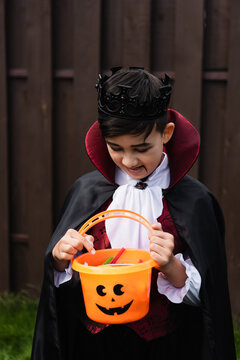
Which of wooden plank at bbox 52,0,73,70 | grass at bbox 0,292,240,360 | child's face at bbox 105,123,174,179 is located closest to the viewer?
child's face at bbox 105,123,174,179

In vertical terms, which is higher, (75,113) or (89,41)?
(89,41)

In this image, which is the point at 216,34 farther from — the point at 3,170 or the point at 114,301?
the point at 114,301

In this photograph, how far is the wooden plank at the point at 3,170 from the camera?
3.73 metres

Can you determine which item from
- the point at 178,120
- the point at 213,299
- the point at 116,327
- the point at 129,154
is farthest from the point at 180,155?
the point at 116,327

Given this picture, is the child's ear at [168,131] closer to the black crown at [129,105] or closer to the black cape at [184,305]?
the black crown at [129,105]

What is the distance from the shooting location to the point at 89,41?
3.52 metres

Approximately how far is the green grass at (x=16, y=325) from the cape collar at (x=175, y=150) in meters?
1.71

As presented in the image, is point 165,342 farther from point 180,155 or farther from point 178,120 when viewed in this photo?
point 178,120

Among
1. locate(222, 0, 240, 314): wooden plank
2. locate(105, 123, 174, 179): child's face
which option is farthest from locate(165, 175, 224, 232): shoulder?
locate(222, 0, 240, 314): wooden plank

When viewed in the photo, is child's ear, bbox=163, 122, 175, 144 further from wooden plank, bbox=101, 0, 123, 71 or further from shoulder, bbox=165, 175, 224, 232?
wooden plank, bbox=101, 0, 123, 71

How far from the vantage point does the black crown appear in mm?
1808

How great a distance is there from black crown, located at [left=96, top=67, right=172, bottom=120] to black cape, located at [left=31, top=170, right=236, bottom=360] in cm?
43

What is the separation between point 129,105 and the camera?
5.93 ft

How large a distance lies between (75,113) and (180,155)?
1660mm
